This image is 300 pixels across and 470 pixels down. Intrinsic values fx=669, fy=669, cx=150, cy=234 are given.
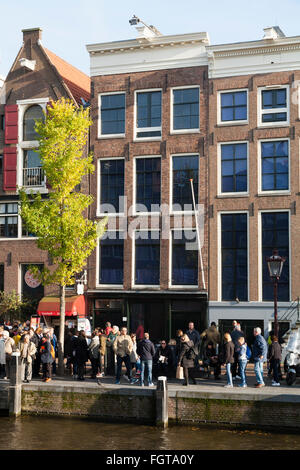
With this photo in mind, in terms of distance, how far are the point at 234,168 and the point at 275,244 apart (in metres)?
3.77

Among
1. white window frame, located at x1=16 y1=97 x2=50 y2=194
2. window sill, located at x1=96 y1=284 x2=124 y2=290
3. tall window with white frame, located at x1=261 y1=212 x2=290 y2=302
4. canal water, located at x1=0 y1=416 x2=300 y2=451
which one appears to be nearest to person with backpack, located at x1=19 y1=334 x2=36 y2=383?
canal water, located at x1=0 y1=416 x2=300 y2=451

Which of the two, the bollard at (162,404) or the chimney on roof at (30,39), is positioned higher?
the chimney on roof at (30,39)

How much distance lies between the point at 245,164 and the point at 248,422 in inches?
553

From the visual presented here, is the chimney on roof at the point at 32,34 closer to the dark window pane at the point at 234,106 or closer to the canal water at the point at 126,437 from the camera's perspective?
the dark window pane at the point at 234,106

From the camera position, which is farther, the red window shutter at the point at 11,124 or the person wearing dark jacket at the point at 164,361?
the red window shutter at the point at 11,124

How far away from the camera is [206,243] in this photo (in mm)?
28766

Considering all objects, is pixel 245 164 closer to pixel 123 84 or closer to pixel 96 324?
pixel 123 84

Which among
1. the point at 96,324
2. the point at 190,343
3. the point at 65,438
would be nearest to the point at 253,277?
the point at 96,324

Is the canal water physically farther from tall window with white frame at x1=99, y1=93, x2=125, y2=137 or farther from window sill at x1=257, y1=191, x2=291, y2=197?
tall window with white frame at x1=99, y1=93, x2=125, y2=137

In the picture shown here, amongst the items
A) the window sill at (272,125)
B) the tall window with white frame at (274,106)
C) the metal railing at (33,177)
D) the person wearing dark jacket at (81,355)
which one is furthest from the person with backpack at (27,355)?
the tall window with white frame at (274,106)

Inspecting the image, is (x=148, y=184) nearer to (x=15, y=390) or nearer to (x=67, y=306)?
(x=67, y=306)

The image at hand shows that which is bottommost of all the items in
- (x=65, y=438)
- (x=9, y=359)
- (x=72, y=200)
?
(x=65, y=438)

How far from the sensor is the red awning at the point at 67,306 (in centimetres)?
2894

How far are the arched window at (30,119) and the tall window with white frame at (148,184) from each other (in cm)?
541
